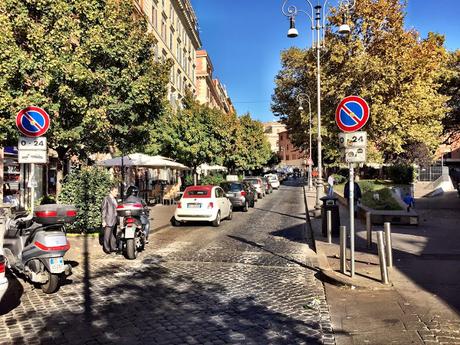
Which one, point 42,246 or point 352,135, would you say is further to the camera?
point 352,135

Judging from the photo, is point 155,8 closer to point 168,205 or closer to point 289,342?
point 168,205

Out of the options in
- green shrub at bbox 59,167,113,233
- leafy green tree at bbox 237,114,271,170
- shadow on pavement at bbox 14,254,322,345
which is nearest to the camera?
shadow on pavement at bbox 14,254,322,345

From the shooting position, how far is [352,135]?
754cm

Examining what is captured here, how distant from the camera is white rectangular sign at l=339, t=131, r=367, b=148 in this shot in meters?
7.44

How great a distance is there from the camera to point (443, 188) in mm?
34406

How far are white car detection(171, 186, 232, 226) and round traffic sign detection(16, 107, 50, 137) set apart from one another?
24.8ft

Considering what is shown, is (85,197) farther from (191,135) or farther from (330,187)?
(191,135)

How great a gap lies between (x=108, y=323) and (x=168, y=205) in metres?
Result: 19.3

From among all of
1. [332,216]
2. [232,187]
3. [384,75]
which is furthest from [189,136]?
[332,216]

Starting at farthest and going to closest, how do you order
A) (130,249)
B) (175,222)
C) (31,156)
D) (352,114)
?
(175,222) → (130,249) → (31,156) → (352,114)

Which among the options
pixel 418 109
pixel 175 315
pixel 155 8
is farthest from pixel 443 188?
pixel 175 315

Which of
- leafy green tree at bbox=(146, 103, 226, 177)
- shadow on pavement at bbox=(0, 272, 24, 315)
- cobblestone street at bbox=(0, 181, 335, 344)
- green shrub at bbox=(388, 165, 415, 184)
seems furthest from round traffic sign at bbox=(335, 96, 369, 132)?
green shrub at bbox=(388, 165, 415, 184)

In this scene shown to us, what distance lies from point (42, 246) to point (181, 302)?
2136 mm

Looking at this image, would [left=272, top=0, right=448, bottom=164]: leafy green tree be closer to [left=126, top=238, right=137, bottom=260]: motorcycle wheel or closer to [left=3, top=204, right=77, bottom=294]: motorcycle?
[left=126, top=238, right=137, bottom=260]: motorcycle wheel
